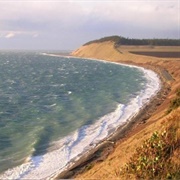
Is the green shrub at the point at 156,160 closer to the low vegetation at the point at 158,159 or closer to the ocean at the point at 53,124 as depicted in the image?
the low vegetation at the point at 158,159

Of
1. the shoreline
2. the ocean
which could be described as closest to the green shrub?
the shoreline

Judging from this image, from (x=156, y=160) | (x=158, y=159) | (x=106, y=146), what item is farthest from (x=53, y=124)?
(x=156, y=160)

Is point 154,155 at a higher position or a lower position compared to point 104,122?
higher

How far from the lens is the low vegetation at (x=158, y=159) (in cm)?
1411

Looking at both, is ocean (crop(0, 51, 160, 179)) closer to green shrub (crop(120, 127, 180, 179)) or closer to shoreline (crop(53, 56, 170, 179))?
shoreline (crop(53, 56, 170, 179))

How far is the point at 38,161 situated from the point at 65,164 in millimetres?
2000

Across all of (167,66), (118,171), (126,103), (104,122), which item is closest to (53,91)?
(126,103)

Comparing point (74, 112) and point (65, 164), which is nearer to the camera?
point (65, 164)

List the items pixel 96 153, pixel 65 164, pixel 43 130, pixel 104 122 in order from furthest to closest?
pixel 104 122
pixel 43 130
pixel 96 153
pixel 65 164

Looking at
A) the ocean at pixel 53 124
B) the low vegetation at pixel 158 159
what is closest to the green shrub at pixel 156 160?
the low vegetation at pixel 158 159

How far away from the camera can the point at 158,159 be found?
15.0 m

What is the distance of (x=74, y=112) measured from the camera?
38.9 meters

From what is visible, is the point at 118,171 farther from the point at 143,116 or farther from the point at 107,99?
the point at 107,99

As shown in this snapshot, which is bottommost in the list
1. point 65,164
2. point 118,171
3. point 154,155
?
point 65,164
